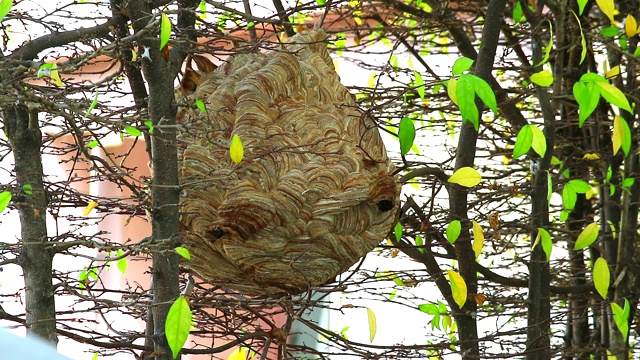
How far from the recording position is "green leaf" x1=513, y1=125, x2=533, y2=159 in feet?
2.86

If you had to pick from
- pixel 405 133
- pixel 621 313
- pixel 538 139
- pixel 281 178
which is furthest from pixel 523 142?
pixel 621 313

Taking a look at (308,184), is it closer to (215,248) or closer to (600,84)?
(215,248)

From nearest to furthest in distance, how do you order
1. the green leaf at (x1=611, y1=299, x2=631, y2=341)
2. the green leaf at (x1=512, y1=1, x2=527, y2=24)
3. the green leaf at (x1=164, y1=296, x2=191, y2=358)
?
the green leaf at (x1=164, y1=296, x2=191, y2=358) < the green leaf at (x1=611, y1=299, x2=631, y2=341) < the green leaf at (x1=512, y1=1, x2=527, y2=24)

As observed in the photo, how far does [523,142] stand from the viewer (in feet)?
2.88

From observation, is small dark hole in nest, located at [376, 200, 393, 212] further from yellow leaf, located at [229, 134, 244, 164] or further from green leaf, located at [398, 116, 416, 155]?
yellow leaf, located at [229, 134, 244, 164]

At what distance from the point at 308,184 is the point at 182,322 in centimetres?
32

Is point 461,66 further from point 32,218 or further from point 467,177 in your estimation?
point 32,218

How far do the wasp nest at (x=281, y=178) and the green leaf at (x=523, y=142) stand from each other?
16 centimetres

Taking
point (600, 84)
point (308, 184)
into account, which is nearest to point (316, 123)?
point (308, 184)

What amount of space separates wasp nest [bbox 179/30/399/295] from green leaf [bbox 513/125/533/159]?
156mm

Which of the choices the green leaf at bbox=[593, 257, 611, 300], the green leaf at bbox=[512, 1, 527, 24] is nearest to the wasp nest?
the green leaf at bbox=[593, 257, 611, 300]

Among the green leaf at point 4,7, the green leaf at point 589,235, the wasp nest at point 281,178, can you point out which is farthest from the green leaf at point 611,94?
the green leaf at point 4,7

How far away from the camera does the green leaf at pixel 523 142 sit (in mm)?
872

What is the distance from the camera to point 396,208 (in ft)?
3.20
